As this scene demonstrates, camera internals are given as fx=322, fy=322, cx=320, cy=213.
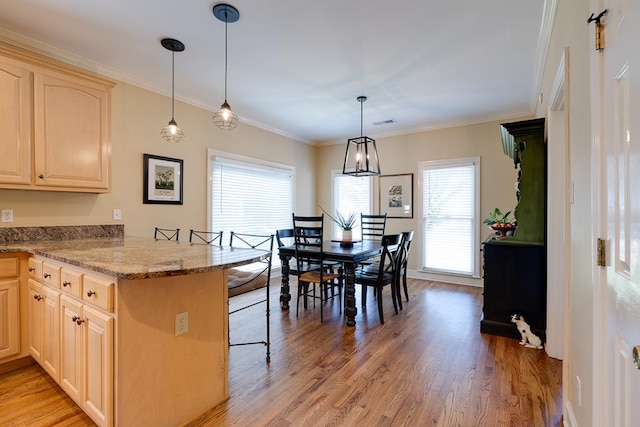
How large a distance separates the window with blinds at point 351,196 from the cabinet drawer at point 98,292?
14.9 feet

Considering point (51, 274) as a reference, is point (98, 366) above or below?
below

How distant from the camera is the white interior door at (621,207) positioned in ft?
2.72

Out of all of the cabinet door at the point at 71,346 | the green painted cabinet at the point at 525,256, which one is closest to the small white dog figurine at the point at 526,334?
the green painted cabinet at the point at 525,256

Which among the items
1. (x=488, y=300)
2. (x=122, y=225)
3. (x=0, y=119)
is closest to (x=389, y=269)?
(x=488, y=300)

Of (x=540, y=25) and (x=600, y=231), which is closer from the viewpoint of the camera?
(x=600, y=231)

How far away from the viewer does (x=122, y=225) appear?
3.38 metres

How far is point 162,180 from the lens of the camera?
148 inches

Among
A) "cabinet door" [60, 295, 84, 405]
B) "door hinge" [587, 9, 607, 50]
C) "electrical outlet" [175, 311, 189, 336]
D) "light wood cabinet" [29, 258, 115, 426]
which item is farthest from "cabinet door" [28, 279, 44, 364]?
"door hinge" [587, 9, 607, 50]

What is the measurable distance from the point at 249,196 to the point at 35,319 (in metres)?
3.06

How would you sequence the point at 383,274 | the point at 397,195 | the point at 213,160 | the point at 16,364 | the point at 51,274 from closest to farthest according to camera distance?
the point at 51,274 < the point at 16,364 < the point at 383,274 < the point at 213,160 < the point at 397,195

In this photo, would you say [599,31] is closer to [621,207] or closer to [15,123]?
[621,207]

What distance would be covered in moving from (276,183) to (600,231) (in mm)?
4744

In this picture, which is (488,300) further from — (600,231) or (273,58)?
(273,58)

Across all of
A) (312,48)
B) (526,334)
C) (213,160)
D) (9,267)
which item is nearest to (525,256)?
(526,334)
